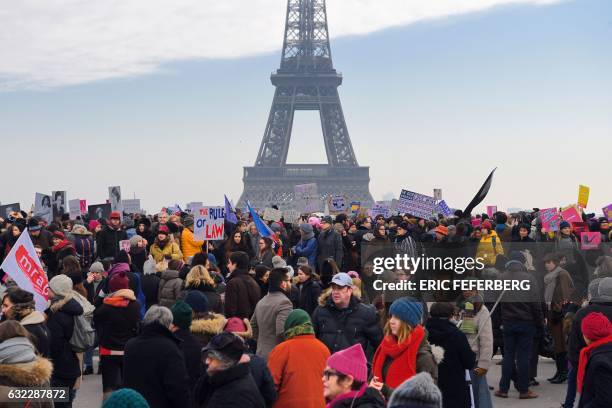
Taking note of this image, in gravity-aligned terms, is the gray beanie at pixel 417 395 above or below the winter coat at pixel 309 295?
above

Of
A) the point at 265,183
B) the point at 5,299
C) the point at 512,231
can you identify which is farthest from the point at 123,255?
the point at 265,183

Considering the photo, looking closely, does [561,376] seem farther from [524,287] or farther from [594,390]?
[594,390]

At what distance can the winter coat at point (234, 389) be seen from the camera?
6.15 meters

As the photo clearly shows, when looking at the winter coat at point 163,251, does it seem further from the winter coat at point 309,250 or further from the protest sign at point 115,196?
the protest sign at point 115,196

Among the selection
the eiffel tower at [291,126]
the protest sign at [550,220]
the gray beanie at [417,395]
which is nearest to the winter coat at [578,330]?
the gray beanie at [417,395]

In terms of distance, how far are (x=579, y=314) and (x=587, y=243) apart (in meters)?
7.36

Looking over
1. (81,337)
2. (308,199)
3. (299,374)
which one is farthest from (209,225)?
(308,199)

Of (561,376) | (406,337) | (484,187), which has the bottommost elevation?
(561,376)

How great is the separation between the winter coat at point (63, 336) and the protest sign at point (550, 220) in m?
12.2

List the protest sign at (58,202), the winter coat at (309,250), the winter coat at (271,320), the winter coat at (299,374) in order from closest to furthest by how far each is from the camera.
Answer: the winter coat at (299,374)
the winter coat at (271,320)
the winter coat at (309,250)
the protest sign at (58,202)

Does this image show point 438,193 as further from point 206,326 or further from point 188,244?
point 206,326

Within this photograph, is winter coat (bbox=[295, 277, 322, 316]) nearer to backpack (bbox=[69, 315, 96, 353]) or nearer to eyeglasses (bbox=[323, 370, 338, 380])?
backpack (bbox=[69, 315, 96, 353])

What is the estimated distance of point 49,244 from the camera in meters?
16.4

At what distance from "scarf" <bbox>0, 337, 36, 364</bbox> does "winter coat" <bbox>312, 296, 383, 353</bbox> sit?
121 inches
